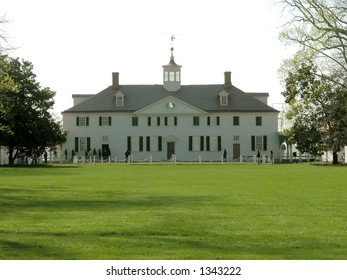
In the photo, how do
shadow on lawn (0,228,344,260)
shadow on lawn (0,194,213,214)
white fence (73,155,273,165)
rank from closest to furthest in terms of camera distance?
shadow on lawn (0,228,344,260) < shadow on lawn (0,194,213,214) < white fence (73,155,273,165)

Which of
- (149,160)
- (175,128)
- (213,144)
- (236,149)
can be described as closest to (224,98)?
(213,144)

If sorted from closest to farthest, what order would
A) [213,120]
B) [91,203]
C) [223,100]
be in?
[91,203], [213,120], [223,100]

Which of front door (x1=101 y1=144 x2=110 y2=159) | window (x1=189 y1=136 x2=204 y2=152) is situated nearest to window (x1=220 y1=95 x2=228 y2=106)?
window (x1=189 y1=136 x2=204 y2=152)

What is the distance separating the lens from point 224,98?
75000 millimetres

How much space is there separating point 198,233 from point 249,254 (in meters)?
2.09

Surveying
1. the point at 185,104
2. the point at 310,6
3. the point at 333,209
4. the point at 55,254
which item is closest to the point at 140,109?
the point at 185,104

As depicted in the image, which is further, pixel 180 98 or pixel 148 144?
pixel 180 98

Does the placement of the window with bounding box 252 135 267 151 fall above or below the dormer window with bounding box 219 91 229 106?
below

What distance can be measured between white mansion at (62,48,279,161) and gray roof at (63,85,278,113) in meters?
0.10

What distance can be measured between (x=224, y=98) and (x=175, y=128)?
6080 millimetres

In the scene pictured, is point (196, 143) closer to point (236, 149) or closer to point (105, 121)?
point (236, 149)

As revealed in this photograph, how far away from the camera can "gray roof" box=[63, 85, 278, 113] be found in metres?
74.3

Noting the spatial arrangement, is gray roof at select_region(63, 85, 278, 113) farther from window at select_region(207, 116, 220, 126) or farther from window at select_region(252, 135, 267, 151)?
window at select_region(252, 135, 267, 151)

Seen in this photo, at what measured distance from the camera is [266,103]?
78.2 meters
